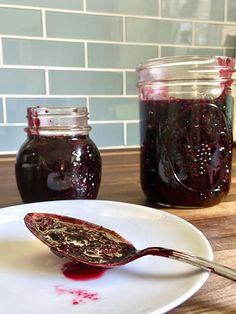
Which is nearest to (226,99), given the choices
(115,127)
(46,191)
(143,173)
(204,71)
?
(204,71)

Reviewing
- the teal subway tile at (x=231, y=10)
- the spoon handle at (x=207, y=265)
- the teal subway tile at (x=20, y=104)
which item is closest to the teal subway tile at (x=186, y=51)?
the teal subway tile at (x=231, y=10)

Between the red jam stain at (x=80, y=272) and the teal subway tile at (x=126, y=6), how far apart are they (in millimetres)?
871

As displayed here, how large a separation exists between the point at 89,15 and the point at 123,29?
0.34ft

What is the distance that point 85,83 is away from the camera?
1033 millimetres

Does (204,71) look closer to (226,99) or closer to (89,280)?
(226,99)

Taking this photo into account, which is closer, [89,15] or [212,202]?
[212,202]

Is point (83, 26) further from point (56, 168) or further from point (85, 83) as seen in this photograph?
point (56, 168)

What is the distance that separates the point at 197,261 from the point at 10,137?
31.9 inches

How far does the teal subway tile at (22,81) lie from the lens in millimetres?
955

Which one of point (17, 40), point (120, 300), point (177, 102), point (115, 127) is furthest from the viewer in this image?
point (115, 127)

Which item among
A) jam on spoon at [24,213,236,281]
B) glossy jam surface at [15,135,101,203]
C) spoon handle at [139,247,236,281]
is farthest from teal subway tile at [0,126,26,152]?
spoon handle at [139,247,236,281]

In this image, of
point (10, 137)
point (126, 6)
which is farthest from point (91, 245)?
point (126, 6)

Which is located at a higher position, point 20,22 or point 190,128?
point 20,22

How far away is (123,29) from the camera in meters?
1.04
